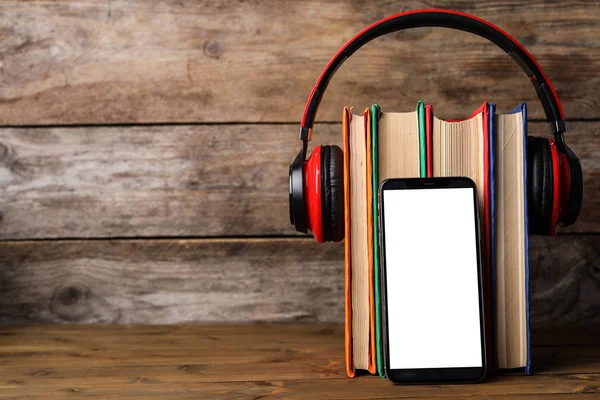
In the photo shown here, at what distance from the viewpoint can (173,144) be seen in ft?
3.15

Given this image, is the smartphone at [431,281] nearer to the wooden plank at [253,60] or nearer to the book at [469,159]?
the book at [469,159]

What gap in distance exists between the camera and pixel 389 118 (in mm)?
664

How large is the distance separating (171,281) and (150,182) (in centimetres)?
16

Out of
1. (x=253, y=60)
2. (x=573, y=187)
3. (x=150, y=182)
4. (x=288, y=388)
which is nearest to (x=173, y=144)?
(x=150, y=182)

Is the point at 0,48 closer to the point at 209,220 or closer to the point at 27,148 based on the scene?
the point at 27,148

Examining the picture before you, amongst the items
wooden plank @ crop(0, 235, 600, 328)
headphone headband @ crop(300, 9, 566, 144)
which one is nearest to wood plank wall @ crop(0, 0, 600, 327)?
wooden plank @ crop(0, 235, 600, 328)

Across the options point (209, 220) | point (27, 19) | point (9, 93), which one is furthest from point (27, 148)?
point (209, 220)

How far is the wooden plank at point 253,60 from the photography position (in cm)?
94

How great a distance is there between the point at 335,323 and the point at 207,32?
1.66 feet

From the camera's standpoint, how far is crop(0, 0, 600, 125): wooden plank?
939 millimetres

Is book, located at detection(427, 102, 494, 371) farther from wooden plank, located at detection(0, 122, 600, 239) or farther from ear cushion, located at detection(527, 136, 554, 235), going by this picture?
wooden plank, located at detection(0, 122, 600, 239)

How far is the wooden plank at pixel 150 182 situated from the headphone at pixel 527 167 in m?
0.26

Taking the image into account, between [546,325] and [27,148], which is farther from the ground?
[27,148]

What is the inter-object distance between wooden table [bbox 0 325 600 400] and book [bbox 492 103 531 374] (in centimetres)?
4
